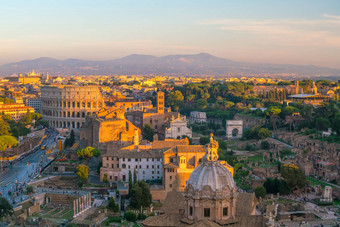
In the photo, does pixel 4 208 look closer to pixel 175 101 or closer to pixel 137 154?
pixel 137 154

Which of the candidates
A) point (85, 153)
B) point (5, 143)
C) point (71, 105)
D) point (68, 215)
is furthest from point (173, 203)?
point (71, 105)

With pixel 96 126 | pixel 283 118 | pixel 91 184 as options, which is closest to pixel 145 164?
pixel 91 184

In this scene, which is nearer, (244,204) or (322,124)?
(244,204)

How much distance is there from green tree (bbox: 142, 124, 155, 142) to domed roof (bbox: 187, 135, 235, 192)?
121 feet

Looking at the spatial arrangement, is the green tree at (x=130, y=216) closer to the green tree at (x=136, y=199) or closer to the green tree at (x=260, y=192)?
the green tree at (x=136, y=199)

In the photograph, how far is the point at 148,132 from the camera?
60.5 metres

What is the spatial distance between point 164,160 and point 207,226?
1954 centimetres

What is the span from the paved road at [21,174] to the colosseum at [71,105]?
2506 cm

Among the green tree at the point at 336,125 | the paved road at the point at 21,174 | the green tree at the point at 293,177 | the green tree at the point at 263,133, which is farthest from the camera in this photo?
the green tree at the point at 263,133

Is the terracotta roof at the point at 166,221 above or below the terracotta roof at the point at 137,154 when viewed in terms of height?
above

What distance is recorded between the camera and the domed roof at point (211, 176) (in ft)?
75.0

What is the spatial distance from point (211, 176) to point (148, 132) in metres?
37.8

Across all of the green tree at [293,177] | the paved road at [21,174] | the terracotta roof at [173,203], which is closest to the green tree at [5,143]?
the paved road at [21,174]

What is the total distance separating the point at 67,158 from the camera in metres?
51.4
